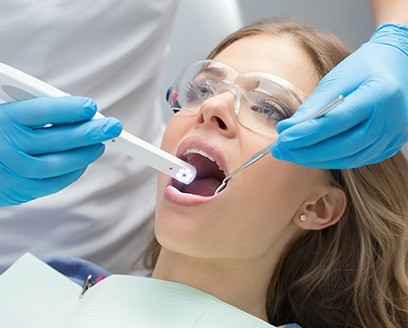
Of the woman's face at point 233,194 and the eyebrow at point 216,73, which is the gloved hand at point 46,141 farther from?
the eyebrow at point 216,73

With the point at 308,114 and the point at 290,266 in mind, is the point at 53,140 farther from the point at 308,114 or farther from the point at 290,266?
the point at 290,266

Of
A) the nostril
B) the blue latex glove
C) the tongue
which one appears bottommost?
the tongue

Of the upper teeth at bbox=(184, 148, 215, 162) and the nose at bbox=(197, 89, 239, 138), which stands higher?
the nose at bbox=(197, 89, 239, 138)

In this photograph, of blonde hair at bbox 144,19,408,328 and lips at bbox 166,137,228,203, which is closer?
lips at bbox 166,137,228,203

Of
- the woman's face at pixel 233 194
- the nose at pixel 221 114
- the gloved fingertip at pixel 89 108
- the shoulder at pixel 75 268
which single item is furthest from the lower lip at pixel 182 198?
the shoulder at pixel 75 268

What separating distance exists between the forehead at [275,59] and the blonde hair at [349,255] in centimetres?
Answer: 3

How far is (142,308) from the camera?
1.68 meters

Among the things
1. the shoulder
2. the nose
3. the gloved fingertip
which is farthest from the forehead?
the shoulder

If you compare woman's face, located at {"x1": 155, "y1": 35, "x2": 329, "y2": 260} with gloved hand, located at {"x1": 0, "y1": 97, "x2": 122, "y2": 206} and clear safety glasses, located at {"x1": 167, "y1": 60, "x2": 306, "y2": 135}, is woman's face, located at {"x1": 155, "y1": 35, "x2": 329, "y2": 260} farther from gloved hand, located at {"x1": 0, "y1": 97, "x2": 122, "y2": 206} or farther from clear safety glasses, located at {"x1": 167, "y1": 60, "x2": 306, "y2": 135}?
gloved hand, located at {"x1": 0, "y1": 97, "x2": 122, "y2": 206}

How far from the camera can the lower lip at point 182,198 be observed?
1.61 metres

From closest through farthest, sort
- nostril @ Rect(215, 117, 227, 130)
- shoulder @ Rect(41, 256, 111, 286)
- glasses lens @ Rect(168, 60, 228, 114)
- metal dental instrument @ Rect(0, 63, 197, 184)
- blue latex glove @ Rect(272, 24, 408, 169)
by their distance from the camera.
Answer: blue latex glove @ Rect(272, 24, 408, 169), metal dental instrument @ Rect(0, 63, 197, 184), nostril @ Rect(215, 117, 227, 130), glasses lens @ Rect(168, 60, 228, 114), shoulder @ Rect(41, 256, 111, 286)

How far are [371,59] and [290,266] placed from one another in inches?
23.4

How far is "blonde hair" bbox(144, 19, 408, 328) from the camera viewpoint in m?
1.79

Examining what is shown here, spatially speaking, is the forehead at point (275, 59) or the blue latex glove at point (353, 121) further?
the forehead at point (275, 59)
